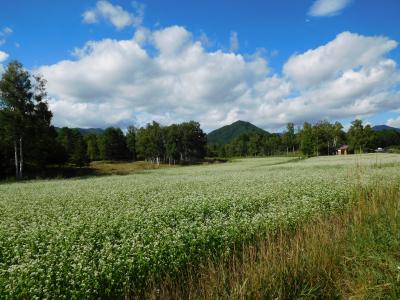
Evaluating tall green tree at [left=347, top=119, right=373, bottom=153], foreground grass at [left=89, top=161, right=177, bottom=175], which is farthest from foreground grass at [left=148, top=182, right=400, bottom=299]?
tall green tree at [left=347, top=119, right=373, bottom=153]

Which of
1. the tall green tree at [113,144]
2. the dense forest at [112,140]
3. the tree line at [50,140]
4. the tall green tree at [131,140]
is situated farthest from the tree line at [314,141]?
the tall green tree at [113,144]

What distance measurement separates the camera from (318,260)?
641 centimetres

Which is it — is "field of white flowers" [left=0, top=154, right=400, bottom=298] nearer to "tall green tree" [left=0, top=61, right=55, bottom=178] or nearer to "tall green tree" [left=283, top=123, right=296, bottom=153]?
"tall green tree" [left=0, top=61, right=55, bottom=178]

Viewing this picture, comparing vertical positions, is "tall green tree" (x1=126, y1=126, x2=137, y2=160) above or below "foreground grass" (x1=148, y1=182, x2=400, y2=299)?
above

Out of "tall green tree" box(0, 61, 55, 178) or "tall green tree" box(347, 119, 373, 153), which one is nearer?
"tall green tree" box(0, 61, 55, 178)

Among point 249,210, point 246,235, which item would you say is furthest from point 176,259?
point 249,210

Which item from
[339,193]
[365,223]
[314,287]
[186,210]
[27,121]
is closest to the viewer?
[314,287]

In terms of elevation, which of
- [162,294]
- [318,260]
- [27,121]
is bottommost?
[162,294]

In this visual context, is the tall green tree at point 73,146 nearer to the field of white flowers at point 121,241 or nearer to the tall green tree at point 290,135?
the field of white flowers at point 121,241

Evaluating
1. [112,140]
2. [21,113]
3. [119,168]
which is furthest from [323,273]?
[112,140]

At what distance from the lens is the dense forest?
42906 mm

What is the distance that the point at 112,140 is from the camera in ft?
377

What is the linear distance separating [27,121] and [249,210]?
38.4 m

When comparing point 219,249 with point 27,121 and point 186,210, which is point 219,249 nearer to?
point 186,210
